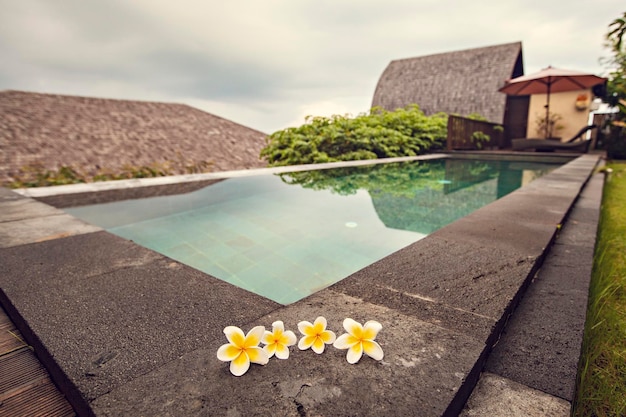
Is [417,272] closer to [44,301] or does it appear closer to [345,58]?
[44,301]

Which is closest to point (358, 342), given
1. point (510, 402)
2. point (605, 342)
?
point (510, 402)

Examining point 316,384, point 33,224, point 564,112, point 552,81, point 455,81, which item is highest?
point 455,81

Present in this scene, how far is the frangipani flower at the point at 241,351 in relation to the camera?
0.74 metres

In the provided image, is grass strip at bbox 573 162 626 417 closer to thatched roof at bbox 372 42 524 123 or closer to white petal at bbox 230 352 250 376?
white petal at bbox 230 352 250 376

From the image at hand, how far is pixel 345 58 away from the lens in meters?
11.6

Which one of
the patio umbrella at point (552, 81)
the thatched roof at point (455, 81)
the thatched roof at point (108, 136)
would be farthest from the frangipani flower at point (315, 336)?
the thatched roof at point (455, 81)

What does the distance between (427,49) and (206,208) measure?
733 inches

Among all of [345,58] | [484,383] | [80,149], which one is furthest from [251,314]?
[345,58]

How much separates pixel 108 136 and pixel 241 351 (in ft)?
40.4

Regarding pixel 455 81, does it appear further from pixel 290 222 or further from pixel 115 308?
pixel 115 308

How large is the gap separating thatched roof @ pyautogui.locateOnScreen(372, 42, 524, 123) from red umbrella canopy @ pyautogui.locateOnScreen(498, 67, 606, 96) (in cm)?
251

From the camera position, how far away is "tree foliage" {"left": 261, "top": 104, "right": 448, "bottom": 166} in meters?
8.66

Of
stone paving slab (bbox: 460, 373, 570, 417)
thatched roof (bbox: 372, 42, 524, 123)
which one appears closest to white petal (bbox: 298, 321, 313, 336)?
stone paving slab (bbox: 460, 373, 570, 417)

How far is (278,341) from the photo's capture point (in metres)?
0.82
